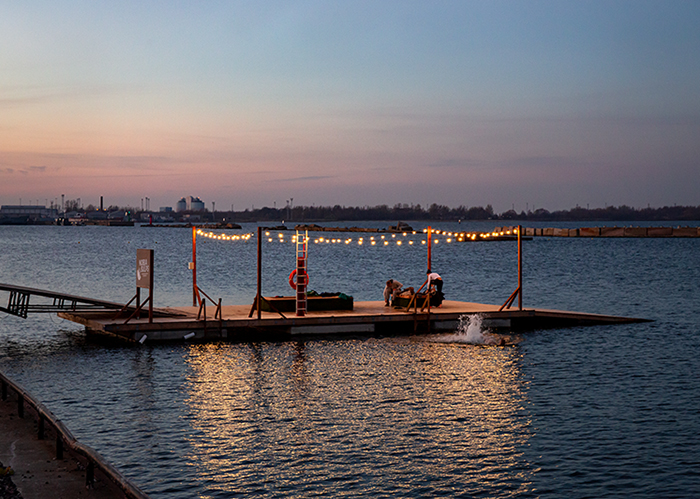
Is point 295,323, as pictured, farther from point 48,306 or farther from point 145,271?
point 48,306

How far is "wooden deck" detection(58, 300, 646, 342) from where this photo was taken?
28.7 metres

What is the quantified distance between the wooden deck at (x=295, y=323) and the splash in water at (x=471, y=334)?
0.30 meters

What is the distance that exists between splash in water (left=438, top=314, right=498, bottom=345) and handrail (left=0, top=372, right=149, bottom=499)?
18901mm

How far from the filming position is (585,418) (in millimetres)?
19062

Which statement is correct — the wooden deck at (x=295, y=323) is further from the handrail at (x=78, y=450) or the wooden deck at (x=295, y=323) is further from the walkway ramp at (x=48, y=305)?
the handrail at (x=78, y=450)

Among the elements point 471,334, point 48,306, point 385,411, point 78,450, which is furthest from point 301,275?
point 78,450

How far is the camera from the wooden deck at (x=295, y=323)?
94.0 feet

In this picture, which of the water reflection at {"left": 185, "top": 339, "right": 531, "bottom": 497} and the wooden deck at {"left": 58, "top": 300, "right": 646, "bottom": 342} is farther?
the wooden deck at {"left": 58, "top": 300, "right": 646, "bottom": 342}

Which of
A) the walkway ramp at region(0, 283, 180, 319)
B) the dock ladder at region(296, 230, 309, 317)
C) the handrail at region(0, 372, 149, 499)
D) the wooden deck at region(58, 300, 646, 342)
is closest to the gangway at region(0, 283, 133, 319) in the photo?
the walkway ramp at region(0, 283, 180, 319)

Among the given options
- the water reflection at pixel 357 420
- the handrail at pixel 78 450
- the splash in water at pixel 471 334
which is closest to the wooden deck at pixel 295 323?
the splash in water at pixel 471 334

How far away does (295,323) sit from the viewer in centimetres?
3025

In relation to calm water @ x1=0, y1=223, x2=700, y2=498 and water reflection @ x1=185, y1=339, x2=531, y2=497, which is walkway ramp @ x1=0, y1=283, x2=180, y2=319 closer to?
calm water @ x1=0, y1=223, x2=700, y2=498

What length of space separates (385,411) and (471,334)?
1228 centimetres

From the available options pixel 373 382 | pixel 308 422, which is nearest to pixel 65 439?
pixel 308 422
